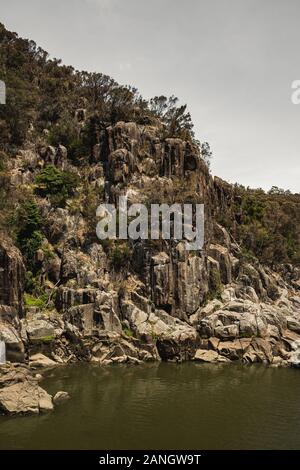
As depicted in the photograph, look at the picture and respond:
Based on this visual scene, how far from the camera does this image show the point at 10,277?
157ft

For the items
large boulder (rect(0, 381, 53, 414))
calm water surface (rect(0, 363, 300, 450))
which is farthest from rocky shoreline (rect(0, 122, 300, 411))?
calm water surface (rect(0, 363, 300, 450))

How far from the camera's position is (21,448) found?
968 inches

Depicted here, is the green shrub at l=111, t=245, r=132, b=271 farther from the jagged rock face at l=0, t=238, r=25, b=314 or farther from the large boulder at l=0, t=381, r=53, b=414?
the large boulder at l=0, t=381, r=53, b=414

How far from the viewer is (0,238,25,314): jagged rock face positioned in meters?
47.3

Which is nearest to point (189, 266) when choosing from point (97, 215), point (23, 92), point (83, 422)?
point (97, 215)

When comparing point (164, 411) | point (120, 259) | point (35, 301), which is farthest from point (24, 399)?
point (120, 259)

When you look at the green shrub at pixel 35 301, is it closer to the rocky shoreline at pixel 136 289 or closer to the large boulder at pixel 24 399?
the rocky shoreline at pixel 136 289

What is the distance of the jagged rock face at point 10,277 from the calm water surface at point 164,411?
10.1 m

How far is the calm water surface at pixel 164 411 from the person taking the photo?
26.3 m

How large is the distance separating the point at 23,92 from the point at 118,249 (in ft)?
138

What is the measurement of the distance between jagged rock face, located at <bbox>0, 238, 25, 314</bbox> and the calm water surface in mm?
10144

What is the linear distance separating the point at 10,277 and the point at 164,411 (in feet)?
82.6

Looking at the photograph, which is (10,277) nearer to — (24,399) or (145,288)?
(145,288)

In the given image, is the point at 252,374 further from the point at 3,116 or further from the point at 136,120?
the point at 3,116
